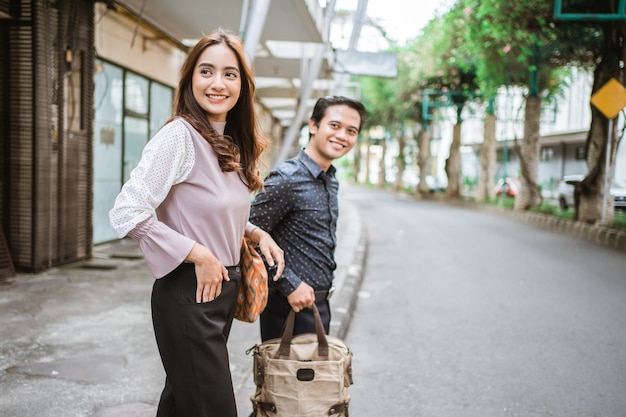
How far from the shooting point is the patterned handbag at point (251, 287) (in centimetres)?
228

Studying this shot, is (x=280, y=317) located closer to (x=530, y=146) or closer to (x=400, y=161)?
(x=530, y=146)

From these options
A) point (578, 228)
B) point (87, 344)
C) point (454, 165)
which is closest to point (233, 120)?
point (87, 344)

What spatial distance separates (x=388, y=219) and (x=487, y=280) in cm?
1069

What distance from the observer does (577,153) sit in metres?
37.1

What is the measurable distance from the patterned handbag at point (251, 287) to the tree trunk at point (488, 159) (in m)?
23.6

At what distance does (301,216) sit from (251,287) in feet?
1.85

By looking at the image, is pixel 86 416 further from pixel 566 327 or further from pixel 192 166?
pixel 566 327

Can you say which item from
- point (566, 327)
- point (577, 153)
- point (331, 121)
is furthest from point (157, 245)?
point (577, 153)

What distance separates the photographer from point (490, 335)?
5.53 meters

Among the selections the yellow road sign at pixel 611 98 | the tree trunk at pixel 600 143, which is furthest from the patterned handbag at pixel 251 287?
the tree trunk at pixel 600 143

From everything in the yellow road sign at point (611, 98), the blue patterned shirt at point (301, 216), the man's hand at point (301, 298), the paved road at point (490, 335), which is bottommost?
the paved road at point (490, 335)

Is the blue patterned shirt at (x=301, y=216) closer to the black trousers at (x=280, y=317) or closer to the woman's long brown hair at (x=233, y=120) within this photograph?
the black trousers at (x=280, y=317)

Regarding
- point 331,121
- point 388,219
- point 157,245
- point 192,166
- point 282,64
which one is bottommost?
point 388,219

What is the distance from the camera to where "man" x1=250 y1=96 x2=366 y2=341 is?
2.71 meters
